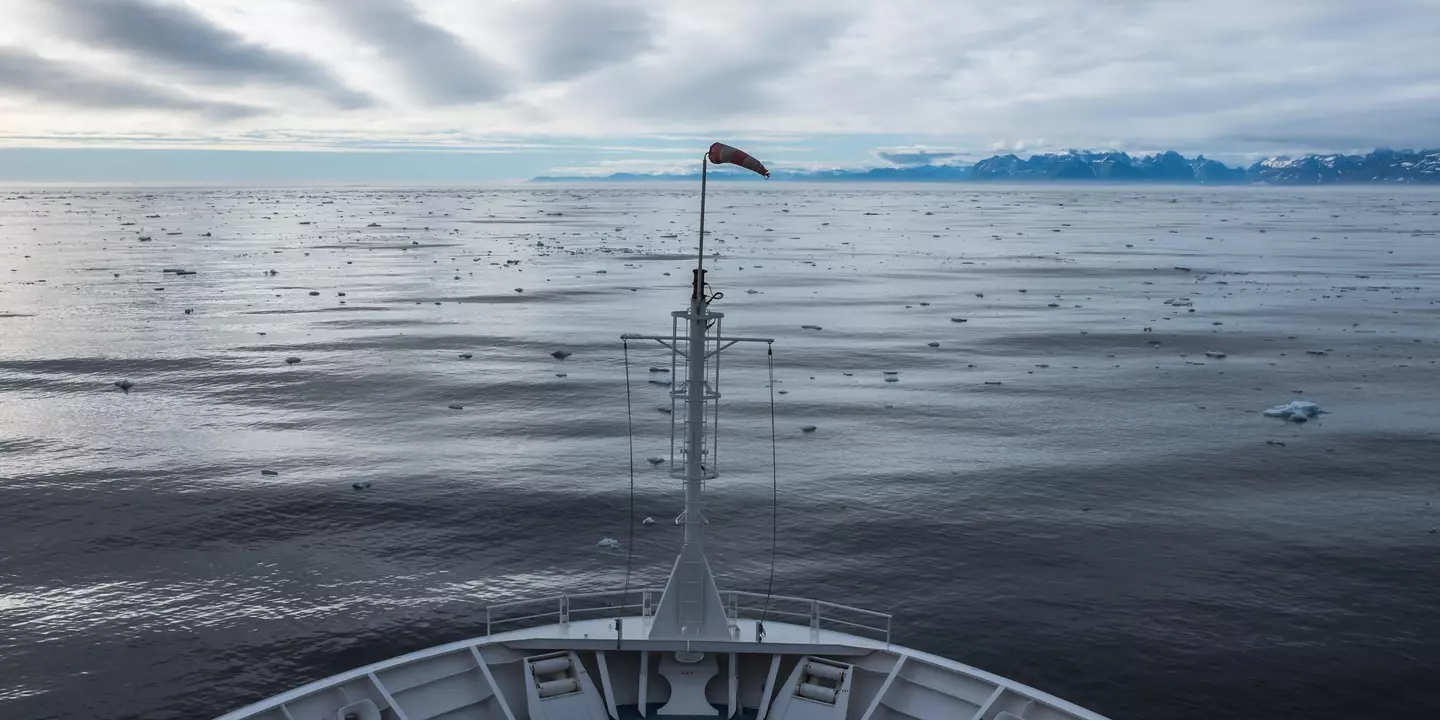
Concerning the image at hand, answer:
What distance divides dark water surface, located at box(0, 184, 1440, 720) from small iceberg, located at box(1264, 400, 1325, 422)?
1.55 feet

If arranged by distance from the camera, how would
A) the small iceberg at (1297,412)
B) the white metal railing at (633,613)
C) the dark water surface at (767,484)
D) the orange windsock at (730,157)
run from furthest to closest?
the small iceberg at (1297,412) → the white metal railing at (633,613) → the dark water surface at (767,484) → the orange windsock at (730,157)

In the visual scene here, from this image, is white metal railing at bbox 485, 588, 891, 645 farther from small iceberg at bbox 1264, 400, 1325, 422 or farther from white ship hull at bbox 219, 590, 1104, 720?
small iceberg at bbox 1264, 400, 1325, 422

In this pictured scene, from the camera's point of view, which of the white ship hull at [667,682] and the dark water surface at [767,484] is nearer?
the white ship hull at [667,682]

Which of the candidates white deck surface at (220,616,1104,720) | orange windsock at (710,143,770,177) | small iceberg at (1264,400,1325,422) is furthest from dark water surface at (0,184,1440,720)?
orange windsock at (710,143,770,177)

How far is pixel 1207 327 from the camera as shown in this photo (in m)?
57.0

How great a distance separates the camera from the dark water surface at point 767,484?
19766mm

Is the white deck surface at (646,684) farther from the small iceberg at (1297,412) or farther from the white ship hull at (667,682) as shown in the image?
the small iceberg at (1297,412)

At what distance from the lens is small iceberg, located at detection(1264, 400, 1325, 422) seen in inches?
1441

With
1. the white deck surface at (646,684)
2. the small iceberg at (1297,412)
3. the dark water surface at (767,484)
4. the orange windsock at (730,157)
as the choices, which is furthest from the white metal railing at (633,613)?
the small iceberg at (1297,412)

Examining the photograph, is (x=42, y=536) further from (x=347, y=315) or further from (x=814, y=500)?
(x=347, y=315)

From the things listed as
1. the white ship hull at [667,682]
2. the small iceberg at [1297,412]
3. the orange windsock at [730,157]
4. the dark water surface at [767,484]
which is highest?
the orange windsock at [730,157]

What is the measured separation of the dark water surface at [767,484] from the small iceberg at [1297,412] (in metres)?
0.47

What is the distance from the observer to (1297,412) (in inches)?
1441

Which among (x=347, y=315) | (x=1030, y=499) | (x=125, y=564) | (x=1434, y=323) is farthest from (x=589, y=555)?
(x=1434, y=323)
